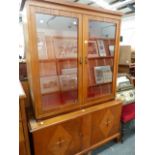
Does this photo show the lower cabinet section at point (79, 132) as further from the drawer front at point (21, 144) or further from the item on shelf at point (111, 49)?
the item on shelf at point (111, 49)

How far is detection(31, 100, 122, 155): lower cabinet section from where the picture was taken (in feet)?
4.81

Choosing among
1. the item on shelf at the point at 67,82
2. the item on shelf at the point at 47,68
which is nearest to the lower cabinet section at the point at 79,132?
the item on shelf at the point at 67,82

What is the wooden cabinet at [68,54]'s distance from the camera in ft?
4.48

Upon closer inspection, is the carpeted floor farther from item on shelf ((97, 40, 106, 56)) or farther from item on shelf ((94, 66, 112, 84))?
item on shelf ((97, 40, 106, 56))

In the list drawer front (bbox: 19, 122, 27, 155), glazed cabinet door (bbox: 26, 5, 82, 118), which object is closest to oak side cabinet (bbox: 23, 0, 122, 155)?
glazed cabinet door (bbox: 26, 5, 82, 118)

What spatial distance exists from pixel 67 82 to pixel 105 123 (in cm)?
79

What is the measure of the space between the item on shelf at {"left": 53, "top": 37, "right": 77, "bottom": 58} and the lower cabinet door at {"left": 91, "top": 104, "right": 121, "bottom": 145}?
0.80 meters

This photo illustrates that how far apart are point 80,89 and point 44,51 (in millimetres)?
602
